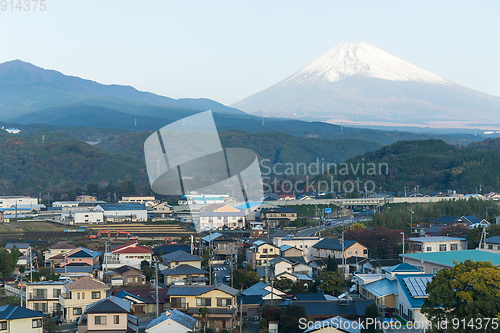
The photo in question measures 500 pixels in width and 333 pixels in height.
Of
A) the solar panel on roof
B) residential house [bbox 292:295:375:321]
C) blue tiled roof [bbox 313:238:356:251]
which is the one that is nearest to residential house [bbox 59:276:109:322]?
residential house [bbox 292:295:375:321]

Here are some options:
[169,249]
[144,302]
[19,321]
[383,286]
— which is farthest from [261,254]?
[19,321]

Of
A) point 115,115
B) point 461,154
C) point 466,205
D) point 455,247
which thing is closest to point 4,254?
point 455,247

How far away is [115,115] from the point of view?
135250 millimetres

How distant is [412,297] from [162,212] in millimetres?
21438

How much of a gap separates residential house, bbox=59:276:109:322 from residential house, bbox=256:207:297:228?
15.1 m

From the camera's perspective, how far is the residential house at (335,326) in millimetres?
8391

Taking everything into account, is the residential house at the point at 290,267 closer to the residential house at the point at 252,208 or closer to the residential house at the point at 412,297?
the residential house at the point at 412,297

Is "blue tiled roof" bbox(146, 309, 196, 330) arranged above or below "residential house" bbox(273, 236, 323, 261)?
above

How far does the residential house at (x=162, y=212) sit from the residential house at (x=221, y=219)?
9.60 feet

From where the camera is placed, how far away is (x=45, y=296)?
1112cm

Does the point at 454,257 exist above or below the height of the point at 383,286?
above

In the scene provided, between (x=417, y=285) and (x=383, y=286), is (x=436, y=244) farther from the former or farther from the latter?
(x=417, y=285)

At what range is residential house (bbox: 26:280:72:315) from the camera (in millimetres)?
10914

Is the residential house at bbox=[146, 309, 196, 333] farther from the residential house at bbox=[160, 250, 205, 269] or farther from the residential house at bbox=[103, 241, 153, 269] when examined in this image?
the residential house at bbox=[103, 241, 153, 269]
